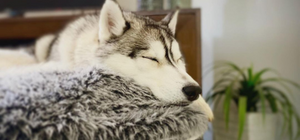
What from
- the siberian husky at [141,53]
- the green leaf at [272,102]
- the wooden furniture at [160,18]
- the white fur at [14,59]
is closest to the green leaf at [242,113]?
the green leaf at [272,102]

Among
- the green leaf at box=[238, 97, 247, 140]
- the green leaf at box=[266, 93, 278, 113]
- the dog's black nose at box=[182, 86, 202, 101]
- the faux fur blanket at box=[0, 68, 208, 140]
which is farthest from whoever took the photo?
the green leaf at box=[266, 93, 278, 113]

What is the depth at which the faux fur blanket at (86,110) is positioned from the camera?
34cm

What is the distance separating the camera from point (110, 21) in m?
0.57

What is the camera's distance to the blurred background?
1.12 metres

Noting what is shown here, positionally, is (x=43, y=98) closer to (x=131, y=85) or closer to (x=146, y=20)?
(x=131, y=85)

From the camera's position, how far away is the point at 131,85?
469mm

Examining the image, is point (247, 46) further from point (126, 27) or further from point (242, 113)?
point (126, 27)

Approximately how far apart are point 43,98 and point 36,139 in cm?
7

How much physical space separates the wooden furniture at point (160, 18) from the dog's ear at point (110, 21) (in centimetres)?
14

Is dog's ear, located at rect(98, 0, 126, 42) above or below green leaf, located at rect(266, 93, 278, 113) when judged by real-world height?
above

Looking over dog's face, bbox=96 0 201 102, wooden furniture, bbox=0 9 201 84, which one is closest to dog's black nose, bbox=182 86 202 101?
dog's face, bbox=96 0 201 102

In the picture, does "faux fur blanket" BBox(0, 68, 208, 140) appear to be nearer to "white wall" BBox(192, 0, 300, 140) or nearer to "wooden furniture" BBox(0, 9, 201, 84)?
"wooden furniture" BBox(0, 9, 201, 84)

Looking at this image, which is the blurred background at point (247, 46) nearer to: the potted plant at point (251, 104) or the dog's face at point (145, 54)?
the potted plant at point (251, 104)

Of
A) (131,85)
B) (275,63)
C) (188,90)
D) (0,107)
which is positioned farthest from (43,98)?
(275,63)
